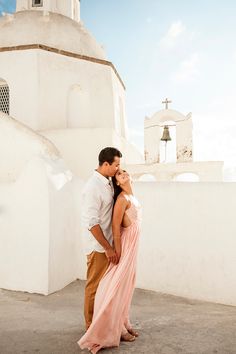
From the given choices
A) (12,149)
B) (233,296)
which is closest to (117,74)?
(12,149)

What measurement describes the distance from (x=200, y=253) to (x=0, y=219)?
3.54 m

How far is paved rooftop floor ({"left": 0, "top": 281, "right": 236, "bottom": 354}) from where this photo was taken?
3.33 m

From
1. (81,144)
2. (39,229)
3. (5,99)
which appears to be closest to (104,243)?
(39,229)

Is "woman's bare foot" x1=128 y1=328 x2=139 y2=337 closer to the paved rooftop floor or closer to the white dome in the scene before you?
the paved rooftop floor

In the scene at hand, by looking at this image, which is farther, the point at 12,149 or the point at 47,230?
the point at 12,149

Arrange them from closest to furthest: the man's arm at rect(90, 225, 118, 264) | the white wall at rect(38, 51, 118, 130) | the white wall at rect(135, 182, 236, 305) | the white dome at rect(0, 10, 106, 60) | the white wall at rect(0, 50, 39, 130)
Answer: the man's arm at rect(90, 225, 118, 264), the white wall at rect(135, 182, 236, 305), the white wall at rect(0, 50, 39, 130), the white wall at rect(38, 51, 118, 130), the white dome at rect(0, 10, 106, 60)

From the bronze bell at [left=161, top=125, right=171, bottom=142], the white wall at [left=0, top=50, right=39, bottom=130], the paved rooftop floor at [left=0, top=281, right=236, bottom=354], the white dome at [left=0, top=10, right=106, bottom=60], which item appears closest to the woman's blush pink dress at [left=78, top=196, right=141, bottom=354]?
the paved rooftop floor at [left=0, top=281, right=236, bottom=354]

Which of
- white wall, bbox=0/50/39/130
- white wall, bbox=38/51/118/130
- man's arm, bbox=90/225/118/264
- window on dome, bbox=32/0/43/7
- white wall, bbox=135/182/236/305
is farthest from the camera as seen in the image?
window on dome, bbox=32/0/43/7

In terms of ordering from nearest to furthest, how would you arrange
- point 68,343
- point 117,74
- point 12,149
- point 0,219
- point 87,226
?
1. point 87,226
2. point 68,343
3. point 0,219
4. point 12,149
5. point 117,74

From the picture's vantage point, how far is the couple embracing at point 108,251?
10.5ft

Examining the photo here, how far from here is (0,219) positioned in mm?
6176

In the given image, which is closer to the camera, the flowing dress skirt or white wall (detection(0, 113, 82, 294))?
the flowing dress skirt

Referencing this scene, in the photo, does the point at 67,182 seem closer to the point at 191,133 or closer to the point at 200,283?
the point at 200,283

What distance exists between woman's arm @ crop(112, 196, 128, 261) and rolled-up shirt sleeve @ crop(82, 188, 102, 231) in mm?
164
